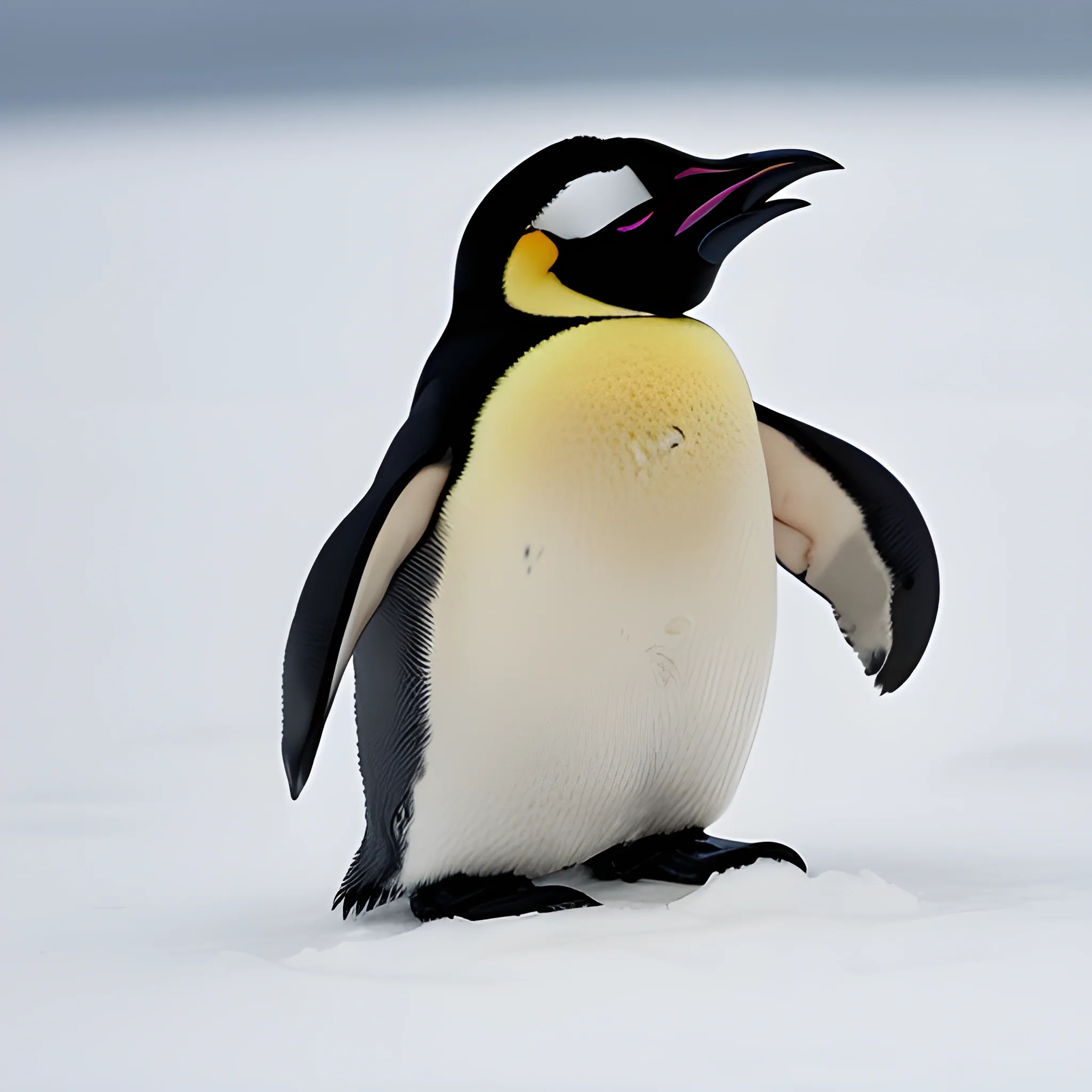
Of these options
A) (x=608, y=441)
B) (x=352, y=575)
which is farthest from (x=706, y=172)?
(x=352, y=575)

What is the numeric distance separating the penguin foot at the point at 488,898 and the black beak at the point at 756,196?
810 millimetres

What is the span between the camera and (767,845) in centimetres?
227

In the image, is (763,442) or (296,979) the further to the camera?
(763,442)

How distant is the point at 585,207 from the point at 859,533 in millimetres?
631

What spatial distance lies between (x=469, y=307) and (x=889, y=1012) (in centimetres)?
99

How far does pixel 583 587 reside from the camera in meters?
2.01

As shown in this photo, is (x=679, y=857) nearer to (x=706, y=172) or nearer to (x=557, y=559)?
(x=557, y=559)

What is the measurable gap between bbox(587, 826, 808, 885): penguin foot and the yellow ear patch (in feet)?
2.33

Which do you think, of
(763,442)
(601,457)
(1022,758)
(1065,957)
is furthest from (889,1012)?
(1022,758)

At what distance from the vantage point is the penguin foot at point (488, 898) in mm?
2080

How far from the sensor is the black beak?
2.08 meters

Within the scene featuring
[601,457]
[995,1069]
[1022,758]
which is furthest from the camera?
[1022,758]

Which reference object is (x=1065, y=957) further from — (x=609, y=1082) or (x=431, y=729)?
(x=431, y=729)

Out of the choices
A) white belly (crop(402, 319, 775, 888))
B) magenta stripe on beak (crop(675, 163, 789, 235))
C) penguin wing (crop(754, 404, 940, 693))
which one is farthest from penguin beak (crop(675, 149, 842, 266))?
penguin wing (crop(754, 404, 940, 693))
